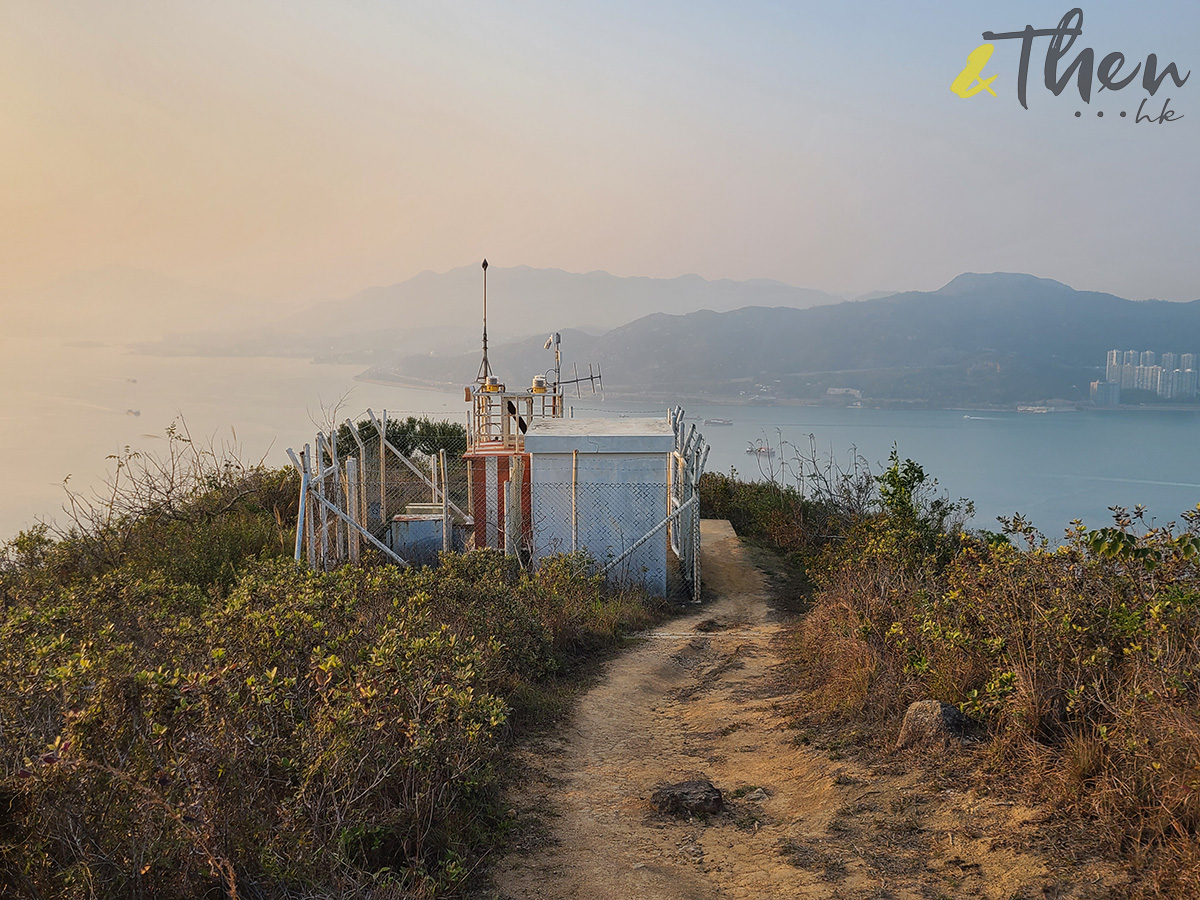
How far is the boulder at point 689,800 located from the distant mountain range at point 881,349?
167 feet

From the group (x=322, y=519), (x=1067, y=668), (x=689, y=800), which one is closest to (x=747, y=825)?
(x=689, y=800)

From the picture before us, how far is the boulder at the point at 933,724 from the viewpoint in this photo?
18.5ft

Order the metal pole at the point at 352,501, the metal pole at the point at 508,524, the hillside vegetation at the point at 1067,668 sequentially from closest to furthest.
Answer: the hillside vegetation at the point at 1067,668, the metal pole at the point at 352,501, the metal pole at the point at 508,524

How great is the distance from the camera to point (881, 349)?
9838cm

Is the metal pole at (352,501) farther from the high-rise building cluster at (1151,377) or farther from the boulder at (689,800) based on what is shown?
the high-rise building cluster at (1151,377)

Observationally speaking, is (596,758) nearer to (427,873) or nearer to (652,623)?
(427,873)

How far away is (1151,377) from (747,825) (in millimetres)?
74457

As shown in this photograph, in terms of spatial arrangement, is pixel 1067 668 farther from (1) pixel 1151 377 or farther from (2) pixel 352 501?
(1) pixel 1151 377

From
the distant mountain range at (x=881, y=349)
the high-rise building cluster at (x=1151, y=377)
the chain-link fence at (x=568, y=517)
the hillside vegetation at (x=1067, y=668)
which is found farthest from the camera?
the distant mountain range at (x=881, y=349)

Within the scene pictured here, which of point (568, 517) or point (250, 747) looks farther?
point (568, 517)

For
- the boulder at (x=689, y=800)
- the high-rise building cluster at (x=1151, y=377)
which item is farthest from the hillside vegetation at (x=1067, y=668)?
the high-rise building cluster at (x=1151, y=377)

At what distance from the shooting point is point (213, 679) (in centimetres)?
391

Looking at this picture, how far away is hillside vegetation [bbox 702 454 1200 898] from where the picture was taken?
13.5ft

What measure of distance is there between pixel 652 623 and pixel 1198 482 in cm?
4860
